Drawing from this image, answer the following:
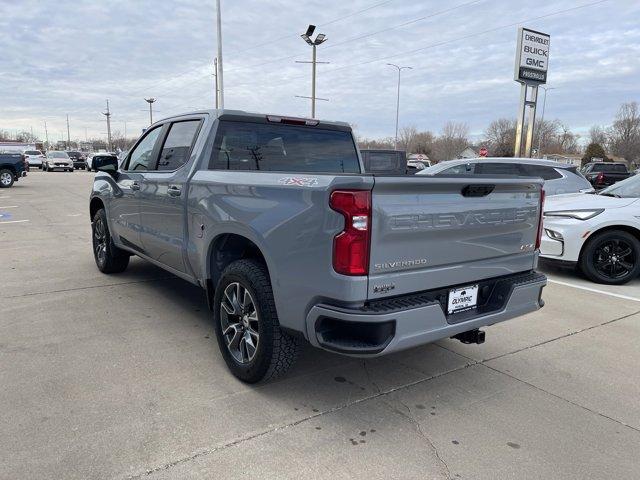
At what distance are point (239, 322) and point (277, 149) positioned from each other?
1.63 m

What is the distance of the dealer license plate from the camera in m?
3.13

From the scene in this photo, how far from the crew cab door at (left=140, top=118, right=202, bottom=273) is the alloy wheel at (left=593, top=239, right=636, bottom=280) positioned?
5.39 m

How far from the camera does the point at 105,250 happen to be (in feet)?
20.9

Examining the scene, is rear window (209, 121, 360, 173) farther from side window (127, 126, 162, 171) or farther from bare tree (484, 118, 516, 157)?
bare tree (484, 118, 516, 157)

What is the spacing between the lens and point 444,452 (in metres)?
2.77

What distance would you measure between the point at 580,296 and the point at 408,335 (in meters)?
4.15

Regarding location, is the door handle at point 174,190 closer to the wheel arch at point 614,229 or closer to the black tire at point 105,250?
the black tire at point 105,250

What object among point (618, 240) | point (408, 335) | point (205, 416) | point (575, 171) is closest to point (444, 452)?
point (408, 335)

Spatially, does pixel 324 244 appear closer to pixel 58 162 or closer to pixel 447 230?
pixel 447 230

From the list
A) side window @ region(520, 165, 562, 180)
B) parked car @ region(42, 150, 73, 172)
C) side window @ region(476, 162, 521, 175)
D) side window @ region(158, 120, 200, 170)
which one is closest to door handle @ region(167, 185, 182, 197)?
side window @ region(158, 120, 200, 170)

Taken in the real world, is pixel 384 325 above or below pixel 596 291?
above

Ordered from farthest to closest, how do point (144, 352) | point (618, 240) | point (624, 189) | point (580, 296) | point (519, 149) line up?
point (519, 149) → point (624, 189) → point (618, 240) → point (580, 296) → point (144, 352)

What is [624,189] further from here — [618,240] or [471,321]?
[471,321]

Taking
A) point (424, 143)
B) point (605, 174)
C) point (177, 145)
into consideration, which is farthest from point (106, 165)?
point (424, 143)
